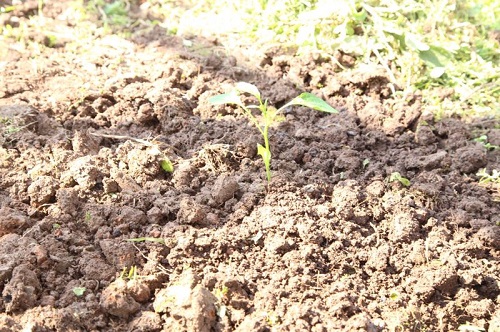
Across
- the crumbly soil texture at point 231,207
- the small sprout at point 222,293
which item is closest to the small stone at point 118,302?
the crumbly soil texture at point 231,207

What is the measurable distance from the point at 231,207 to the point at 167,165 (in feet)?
1.32

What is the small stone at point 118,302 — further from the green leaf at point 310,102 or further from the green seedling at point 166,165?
the green leaf at point 310,102

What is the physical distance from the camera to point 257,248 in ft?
7.72

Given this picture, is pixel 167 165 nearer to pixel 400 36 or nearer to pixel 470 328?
pixel 470 328

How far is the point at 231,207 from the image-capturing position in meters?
2.52

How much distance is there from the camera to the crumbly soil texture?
2119mm

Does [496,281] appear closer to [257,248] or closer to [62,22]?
[257,248]

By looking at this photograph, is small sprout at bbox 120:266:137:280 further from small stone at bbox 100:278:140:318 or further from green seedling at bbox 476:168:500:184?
green seedling at bbox 476:168:500:184

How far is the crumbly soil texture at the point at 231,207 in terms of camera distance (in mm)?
2119

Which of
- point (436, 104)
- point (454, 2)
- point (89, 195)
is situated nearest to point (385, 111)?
point (436, 104)

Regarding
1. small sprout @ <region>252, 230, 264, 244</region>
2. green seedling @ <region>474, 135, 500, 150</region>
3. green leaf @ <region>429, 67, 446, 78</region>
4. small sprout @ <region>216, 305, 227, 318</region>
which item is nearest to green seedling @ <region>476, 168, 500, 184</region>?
green seedling @ <region>474, 135, 500, 150</region>

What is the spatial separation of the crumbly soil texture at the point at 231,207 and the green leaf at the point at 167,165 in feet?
0.09

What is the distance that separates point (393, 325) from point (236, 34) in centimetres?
242

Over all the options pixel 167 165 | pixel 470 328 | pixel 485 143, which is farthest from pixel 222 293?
pixel 485 143
